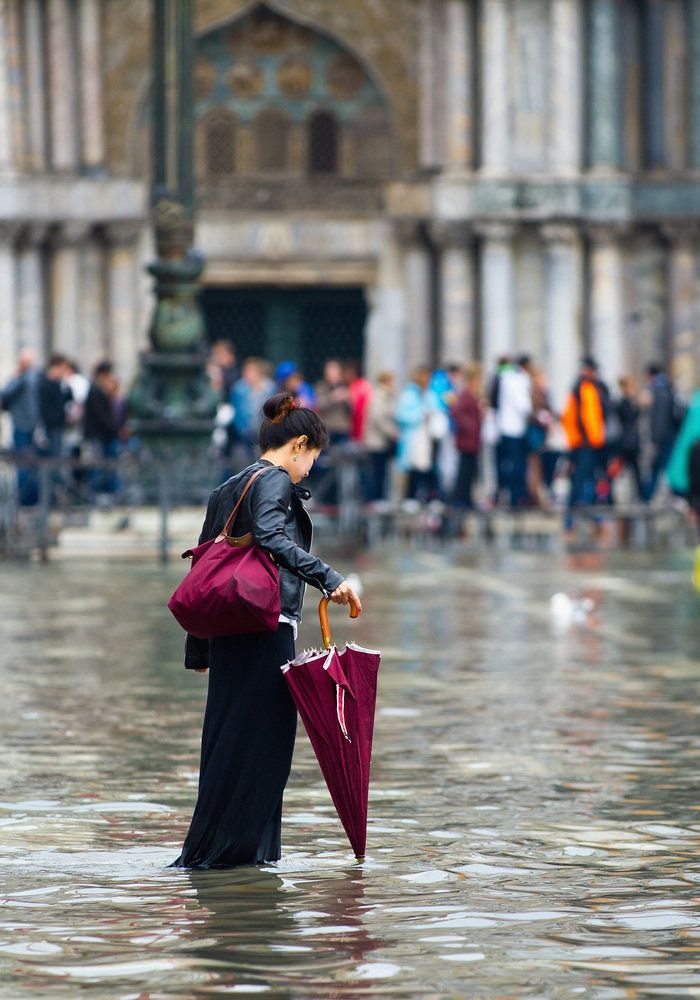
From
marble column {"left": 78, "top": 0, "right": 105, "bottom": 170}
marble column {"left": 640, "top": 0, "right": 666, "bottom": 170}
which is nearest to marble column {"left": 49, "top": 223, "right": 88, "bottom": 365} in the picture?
marble column {"left": 78, "top": 0, "right": 105, "bottom": 170}

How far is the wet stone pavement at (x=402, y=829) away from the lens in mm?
7215

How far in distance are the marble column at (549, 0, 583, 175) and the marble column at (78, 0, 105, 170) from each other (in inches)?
234

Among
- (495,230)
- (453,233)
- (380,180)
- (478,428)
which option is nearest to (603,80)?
(495,230)

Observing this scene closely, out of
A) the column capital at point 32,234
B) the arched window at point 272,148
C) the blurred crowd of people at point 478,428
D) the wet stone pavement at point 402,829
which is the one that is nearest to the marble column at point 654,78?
the arched window at point 272,148

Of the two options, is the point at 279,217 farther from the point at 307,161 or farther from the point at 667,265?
the point at 667,265

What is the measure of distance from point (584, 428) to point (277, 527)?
20.2 metres

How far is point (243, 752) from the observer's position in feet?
28.3

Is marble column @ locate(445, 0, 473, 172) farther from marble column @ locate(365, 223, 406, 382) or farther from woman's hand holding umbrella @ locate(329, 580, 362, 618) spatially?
Answer: woman's hand holding umbrella @ locate(329, 580, 362, 618)

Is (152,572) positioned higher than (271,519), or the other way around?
(271,519)

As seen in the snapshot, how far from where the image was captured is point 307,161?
37219mm

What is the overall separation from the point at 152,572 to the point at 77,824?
42.0 ft

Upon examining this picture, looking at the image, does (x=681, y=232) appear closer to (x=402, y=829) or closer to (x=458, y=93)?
(x=458, y=93)

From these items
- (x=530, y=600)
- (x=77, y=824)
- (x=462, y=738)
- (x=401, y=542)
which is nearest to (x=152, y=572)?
(x=530, y=600)

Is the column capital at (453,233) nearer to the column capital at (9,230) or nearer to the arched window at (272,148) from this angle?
the arched window at (272,148)
